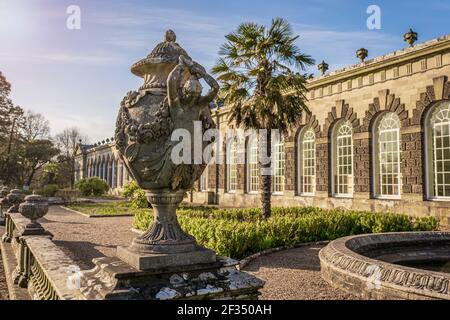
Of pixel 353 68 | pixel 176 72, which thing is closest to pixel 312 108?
pixel 353 68

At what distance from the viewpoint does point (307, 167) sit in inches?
707

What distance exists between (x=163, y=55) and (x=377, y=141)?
44.7 ft

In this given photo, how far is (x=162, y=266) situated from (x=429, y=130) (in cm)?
1318

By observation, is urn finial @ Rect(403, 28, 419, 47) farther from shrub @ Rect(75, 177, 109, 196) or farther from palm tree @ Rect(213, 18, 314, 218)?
shrub @ Rect(75, 177, 109, 196)

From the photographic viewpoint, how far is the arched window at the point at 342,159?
1589 cm

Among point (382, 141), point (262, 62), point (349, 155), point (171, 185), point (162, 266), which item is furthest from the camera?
point (349, 155)

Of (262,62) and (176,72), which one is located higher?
(262,62)

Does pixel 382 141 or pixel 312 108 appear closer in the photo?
pixel 382 141

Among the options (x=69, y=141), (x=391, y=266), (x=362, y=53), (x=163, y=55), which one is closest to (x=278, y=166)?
(x=362, y=53)

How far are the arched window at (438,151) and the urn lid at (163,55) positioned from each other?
12369 mm

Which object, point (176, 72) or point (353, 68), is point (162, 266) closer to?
point (176, 72)

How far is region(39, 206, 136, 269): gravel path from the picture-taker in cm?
876

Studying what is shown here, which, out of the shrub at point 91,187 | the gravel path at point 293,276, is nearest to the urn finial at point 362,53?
the gravel path at point 293,276

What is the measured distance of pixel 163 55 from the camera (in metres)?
3.17
